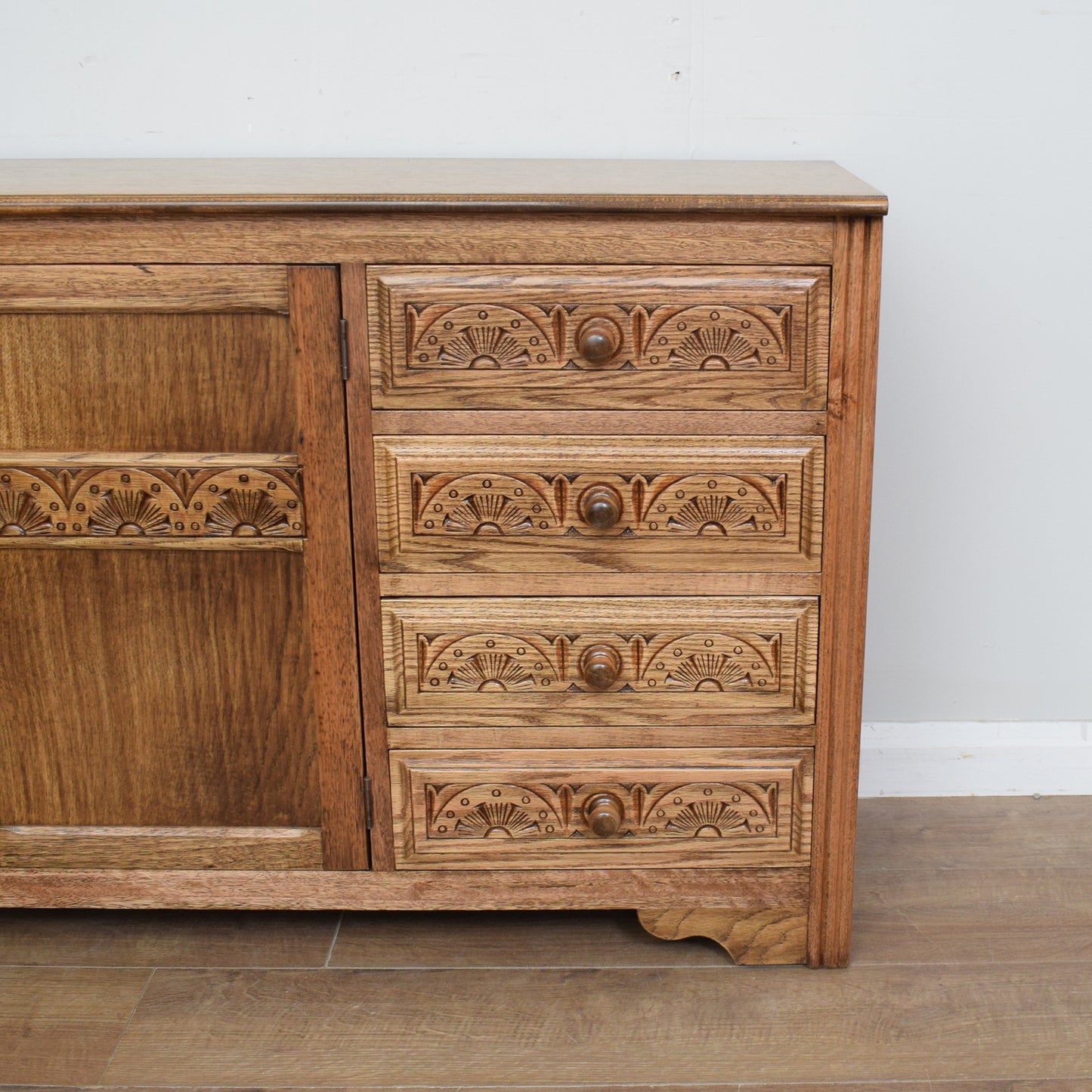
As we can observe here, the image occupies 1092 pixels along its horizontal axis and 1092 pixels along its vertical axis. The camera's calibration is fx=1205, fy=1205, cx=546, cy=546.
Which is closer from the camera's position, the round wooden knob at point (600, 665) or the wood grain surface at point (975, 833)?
the round wooden knob at point (600, 665)

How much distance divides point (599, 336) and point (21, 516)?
73 cm

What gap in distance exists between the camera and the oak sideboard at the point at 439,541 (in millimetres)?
1380

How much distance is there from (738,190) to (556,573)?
0.50 metres

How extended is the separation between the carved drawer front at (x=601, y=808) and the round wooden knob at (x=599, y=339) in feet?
1.66

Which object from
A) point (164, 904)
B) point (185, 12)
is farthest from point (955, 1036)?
point (185, 12)

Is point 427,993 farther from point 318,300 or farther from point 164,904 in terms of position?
point 318,300

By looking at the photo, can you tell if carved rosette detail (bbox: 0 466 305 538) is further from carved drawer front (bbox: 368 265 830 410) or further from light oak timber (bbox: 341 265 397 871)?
carved drawer front (bbox: 368 265 830 410)

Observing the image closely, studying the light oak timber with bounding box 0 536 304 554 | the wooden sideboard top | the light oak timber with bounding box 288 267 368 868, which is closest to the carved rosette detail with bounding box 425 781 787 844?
the light oak timber with bounding box 288 267 368 868

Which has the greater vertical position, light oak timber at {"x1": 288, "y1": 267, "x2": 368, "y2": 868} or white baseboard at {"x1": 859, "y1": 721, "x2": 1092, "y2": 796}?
light oak timber at {"x1": 288, "y1": 267, "x2": 368, "y2": 868}

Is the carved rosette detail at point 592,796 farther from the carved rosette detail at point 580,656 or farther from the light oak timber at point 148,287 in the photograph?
the light oak timber at point 148,287

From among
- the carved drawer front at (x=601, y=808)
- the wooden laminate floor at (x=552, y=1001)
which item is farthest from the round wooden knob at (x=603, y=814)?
the wooden laminate floor at (x=552, y=1001)

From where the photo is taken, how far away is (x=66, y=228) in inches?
54.4

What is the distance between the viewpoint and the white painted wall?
5.89 ft

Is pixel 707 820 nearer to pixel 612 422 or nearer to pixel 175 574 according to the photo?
pixel 612 422
